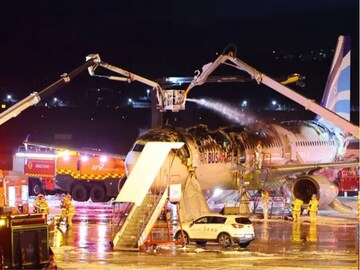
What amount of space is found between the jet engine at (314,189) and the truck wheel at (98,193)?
1367 centimetres

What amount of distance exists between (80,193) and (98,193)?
1.28 meters

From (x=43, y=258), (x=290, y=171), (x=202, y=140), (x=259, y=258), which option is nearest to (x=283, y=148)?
(x=290, y=171)

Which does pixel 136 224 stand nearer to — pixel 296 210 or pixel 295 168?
pixel 296 210

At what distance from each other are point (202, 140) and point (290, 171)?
24.2 ft

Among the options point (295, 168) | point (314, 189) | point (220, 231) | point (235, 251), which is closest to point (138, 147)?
point (220, 231)

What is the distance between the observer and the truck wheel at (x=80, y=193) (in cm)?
5119

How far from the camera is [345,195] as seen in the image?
58.2 m

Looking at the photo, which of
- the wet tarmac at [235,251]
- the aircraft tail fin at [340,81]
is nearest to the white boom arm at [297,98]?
the wet tarmac at [235,251]

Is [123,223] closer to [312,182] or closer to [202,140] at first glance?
[202,140]

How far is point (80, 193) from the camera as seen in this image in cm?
5128

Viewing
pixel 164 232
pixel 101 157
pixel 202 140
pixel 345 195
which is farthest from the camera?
pixel 345 195

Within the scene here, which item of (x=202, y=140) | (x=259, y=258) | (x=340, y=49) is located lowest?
(x=259, y=258)

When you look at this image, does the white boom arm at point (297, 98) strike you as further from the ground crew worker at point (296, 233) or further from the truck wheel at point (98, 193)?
the truck wheel at point (98, 193)

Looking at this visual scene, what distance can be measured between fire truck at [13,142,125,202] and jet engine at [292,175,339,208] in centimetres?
1184
